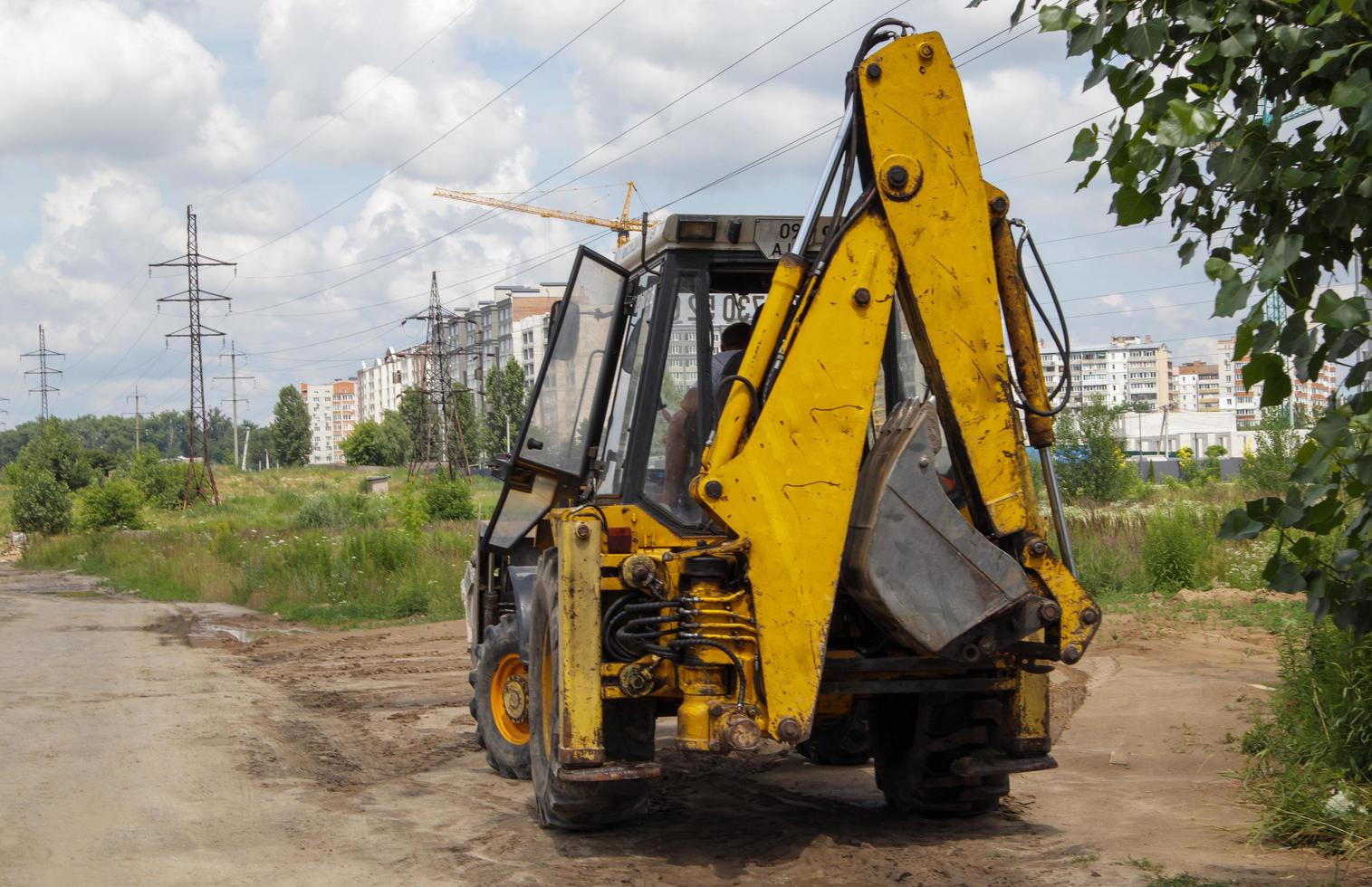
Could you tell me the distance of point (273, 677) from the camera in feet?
44.6

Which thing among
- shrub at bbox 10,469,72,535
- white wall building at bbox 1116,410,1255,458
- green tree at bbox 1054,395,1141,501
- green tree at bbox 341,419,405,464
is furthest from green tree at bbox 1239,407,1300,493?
green tree at bbox 341,419,405,464

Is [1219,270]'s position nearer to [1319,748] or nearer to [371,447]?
[1319,748]

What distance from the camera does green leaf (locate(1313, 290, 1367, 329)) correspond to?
3.37m

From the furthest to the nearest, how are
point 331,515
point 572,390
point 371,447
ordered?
1. point 371,447
2. point 331,515
3. point 572,390

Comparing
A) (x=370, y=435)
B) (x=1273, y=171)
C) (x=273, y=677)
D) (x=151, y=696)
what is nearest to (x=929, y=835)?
(x=1273, y=171)

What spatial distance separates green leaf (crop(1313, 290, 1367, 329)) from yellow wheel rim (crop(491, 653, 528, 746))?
5.50 meters

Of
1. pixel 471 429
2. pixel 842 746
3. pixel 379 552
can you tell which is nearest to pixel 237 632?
pixel 379 552

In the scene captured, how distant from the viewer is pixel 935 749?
6246 millimetres

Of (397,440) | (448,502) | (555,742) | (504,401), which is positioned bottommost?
(555,742)

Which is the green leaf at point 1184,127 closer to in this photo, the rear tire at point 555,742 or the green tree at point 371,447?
the rear tire at point 555,742

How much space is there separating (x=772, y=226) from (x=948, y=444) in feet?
4.96

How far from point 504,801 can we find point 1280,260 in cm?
536

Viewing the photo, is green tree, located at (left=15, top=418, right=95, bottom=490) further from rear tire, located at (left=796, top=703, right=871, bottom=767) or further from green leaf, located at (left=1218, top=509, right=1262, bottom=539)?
green leaf, located at (left=1218, top=509, right=1262, bottom=539)

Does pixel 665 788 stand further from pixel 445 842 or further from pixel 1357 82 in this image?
pixel 1357 82
